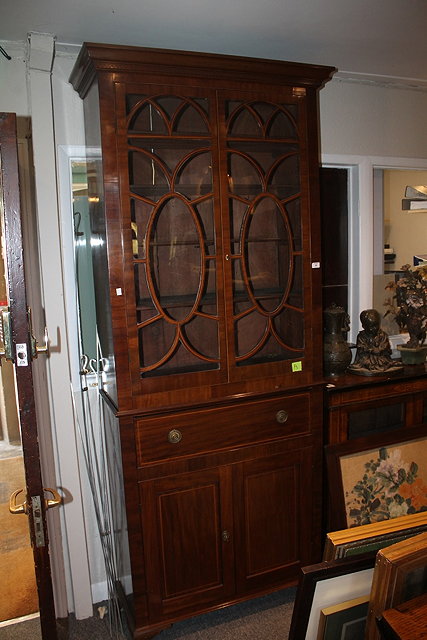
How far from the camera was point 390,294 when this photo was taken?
278 cm

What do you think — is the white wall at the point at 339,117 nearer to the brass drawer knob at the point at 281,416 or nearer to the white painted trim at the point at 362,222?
the white painted trim at the point at 362,222

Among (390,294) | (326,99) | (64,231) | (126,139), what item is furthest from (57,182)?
(390,294)

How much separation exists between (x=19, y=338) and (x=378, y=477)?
5.56 ft

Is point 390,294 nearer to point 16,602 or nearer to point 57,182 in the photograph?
point 57,182

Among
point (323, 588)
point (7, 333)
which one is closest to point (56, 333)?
point (7, 333)

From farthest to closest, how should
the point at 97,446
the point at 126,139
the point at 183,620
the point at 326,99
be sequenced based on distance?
1. the point at 326,99
2. the point at 97,446
3. the point at 183,620
4. the point at 126,139

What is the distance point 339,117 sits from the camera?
254 centimetres

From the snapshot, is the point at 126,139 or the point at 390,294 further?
the point at 390,294

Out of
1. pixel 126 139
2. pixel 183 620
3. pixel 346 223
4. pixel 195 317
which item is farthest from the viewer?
pixel 346 223

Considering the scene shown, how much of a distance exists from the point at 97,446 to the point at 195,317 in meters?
0.82

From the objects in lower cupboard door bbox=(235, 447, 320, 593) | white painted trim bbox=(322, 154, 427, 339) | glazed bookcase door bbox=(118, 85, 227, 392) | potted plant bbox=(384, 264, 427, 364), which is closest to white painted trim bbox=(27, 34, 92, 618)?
glazed bookcase door bbox=(118, 85, 227, 392)

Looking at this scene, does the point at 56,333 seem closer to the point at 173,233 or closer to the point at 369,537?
the point at 173,233

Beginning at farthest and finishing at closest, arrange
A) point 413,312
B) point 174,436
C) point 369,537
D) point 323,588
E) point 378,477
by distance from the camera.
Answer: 1. point 413,312
2. point 378,477
3. point 174,436
4. point 369,537
5. point 323,588

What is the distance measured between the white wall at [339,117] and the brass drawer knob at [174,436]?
0.50m
